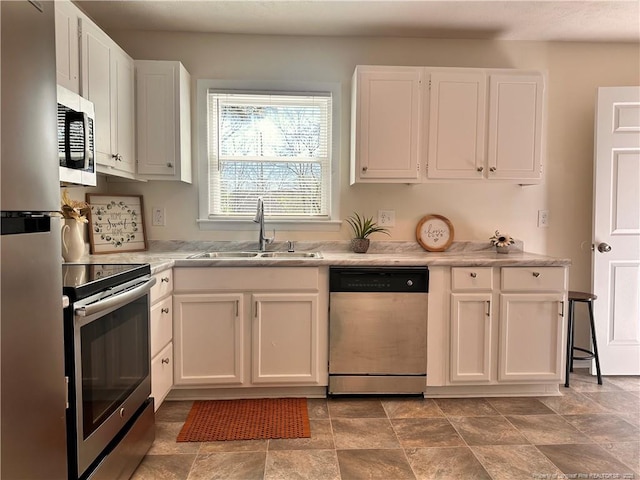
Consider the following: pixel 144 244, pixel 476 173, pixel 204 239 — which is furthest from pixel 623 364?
pixel 144 244

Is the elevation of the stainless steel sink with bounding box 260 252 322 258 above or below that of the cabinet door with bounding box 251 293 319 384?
above

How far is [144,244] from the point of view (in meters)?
2.93

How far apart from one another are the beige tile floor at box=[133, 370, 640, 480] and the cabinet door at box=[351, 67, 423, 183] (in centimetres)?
150

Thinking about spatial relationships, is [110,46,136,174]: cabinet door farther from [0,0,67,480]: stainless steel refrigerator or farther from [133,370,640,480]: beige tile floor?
[133,370,640,480]: beige tile floor

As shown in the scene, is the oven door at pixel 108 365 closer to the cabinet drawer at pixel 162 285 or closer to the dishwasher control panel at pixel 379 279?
the cabinet drawer at pixel 162 285

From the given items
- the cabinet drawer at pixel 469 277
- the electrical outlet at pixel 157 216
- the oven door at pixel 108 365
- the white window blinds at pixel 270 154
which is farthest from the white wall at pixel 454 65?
the oven door at pixel 108 365

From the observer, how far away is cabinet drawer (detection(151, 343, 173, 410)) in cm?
212

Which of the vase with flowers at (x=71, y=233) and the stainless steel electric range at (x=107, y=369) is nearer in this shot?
the stainless steel electric range at (x=107, y=369)

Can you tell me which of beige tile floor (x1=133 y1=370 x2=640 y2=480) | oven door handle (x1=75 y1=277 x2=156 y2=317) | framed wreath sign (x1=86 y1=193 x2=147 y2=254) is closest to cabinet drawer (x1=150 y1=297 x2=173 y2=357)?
oven door handle (x1=75 y1=277 x2=156 y2=317)

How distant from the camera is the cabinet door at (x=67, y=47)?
1.81 metres

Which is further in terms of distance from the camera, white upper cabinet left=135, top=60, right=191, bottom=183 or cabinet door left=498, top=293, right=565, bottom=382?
white upper cabinet left=135, top=60, right=191, bottom=183

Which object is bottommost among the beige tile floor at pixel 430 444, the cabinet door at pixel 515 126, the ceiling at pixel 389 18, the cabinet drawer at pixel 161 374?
the beige tile floor at pixel 430 444

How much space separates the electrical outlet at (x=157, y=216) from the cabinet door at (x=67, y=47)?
3.64ft

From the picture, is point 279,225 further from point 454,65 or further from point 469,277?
point 454,65
